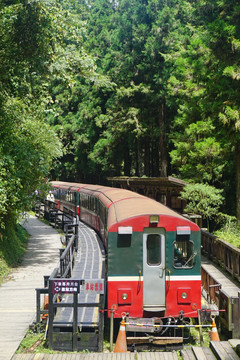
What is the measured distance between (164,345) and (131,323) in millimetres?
845

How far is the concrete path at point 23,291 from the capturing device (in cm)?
951

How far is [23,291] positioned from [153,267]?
18.0 feet

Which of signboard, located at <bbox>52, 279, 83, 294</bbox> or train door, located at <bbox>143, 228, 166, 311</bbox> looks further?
train door, located at <bbox>143, 228, 166, 311</bbox>

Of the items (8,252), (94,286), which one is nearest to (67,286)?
(94,286)

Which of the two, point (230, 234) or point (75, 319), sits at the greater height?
point (230, 234)

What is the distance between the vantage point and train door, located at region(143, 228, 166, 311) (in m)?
9.54

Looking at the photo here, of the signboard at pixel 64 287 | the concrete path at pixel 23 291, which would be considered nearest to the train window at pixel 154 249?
the signboard at pixel 64 287

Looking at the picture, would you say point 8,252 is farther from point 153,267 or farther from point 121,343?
point 121,343

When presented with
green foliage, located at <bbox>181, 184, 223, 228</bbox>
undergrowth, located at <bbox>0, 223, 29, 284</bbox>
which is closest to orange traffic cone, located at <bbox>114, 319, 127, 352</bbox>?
undergrowth, located at <bbox>0, 223, 29, 284</bbox>

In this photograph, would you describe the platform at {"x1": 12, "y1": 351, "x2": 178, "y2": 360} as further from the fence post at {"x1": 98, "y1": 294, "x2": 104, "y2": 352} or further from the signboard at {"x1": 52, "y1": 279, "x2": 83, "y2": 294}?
the signboard at {"x1": 52, "y1": 279, "x2": 83, "y2": 294}

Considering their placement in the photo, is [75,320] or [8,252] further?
[8,252]

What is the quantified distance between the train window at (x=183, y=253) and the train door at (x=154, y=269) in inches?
11.0

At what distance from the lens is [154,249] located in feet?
31.8

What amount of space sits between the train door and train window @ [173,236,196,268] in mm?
278
